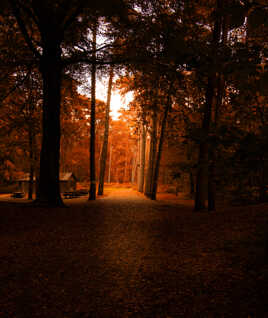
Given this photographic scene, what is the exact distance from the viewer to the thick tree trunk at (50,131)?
1066 centimetres

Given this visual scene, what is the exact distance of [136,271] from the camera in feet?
12.7

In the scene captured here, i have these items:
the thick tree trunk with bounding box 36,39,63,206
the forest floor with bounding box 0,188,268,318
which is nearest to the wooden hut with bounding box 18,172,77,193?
the thick tree trunk with bounding box 36,39,63,206

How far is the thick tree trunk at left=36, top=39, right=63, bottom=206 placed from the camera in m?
10.7

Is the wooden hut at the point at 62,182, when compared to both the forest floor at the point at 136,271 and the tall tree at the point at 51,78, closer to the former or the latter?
the tall tree at the point at 51,78

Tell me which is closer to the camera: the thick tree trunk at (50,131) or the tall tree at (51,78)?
the tall tree at (51,78)

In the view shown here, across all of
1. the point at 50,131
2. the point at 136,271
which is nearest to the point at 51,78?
the point at 50,131

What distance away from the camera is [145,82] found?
40.2ft

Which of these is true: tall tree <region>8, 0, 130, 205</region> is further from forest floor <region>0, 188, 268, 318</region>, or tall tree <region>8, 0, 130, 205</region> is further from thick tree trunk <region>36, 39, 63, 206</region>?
forest floor <region>0, 188, 268, 318</region>

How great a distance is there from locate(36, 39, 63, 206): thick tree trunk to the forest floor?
399 cm

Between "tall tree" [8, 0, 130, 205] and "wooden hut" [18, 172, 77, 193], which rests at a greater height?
"tall tree" [8, 0, 130, 205]

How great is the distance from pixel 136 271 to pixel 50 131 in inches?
334

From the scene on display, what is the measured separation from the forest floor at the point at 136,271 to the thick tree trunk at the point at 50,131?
399cm

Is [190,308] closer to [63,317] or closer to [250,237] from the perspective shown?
[63,317]

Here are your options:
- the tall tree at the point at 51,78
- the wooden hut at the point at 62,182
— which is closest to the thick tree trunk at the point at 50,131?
the tall tree at the point at 51,78
